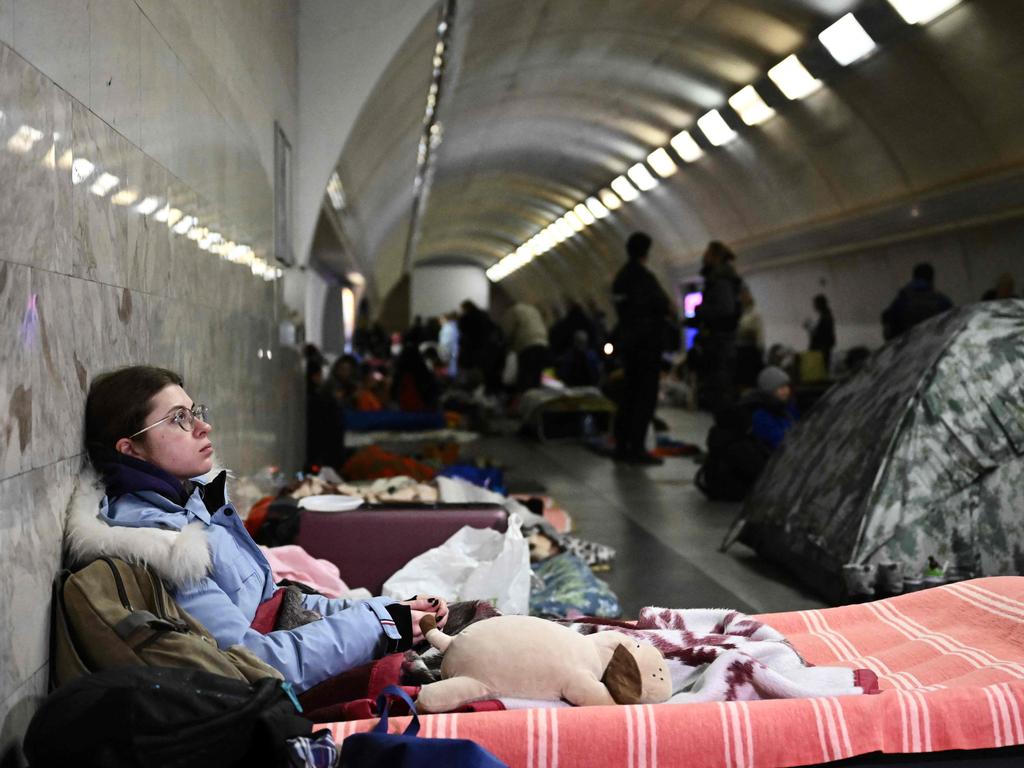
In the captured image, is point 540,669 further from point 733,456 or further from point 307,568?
point 733,456

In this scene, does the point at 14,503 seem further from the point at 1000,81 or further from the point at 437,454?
the point at 1000,81

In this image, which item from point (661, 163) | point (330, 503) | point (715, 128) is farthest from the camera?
point (661, 163)

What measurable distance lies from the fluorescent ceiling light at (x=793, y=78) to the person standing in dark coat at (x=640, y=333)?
295cm

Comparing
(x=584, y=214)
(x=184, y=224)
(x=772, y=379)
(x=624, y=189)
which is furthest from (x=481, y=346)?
(x=184, y=224)

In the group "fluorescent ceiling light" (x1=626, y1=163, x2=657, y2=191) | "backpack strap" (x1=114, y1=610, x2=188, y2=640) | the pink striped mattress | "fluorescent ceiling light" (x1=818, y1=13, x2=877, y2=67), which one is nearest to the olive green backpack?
"backpack strap" (x1=114, y1=610, x2=188, y2=640)

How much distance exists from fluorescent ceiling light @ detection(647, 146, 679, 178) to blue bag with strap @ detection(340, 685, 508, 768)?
18.3m

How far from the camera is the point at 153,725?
6.56 ft

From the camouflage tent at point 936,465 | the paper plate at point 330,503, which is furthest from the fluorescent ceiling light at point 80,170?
the camouflage tent at point 936,465

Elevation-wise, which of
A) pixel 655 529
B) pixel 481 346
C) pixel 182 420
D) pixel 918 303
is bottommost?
pixel 655 529

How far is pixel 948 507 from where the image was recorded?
5855 millimetres

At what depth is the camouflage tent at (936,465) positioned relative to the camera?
19.0ft

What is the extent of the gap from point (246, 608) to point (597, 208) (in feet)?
80.3

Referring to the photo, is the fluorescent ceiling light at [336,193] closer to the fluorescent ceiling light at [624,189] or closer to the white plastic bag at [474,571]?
the white plastic bag at [474,571]

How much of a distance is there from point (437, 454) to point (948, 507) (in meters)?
6.18
